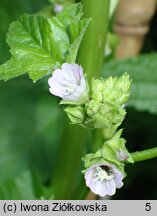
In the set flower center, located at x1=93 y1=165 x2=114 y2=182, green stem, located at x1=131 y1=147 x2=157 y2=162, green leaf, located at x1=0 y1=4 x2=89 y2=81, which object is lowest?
flower center, located at x1=93 y1=165 x2=114 y2=182

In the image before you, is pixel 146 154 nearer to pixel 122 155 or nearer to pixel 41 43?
pixel 122 155

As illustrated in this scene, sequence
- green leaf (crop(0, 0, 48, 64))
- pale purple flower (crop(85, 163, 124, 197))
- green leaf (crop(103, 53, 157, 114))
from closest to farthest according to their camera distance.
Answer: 1. pale purple flower (crop(85, 163, 124, 197))
2. green leaf (crop(103, 53, 157, 114))
3. green leaf (crop(0, 0, 48, 64))

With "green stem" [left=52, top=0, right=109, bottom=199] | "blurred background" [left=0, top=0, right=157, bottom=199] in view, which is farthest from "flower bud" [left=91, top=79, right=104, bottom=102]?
"blurred background" [left=0, top=0, right=157, bottom=199]

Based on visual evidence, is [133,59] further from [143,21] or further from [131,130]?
[131,130]

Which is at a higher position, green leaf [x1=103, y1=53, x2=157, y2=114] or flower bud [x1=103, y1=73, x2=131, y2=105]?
flower bud [x1=103, y1=73, x2=131, y2=105]

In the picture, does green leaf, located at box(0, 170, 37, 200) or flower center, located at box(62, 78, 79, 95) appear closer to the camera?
flower center, located at box(62, 78, 79, 95)

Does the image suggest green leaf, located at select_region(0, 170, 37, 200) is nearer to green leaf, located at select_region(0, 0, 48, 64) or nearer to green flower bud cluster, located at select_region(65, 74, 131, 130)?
green leaf, located at select_region(0, 0, 48, 64)
